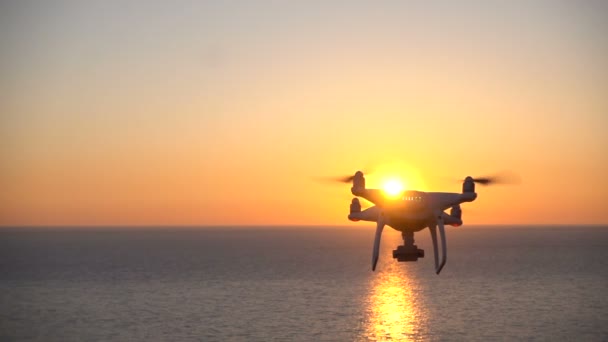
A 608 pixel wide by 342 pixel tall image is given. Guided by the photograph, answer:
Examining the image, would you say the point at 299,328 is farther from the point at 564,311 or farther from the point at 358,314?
the point at 564,311

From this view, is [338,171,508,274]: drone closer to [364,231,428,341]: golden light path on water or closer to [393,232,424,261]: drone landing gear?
[393,232,424,261]: drone landing gear

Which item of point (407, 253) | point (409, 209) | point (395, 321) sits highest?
point (409, 209)

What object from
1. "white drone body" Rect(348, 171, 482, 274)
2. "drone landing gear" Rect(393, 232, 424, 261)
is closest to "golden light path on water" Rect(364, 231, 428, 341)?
"drone landing gear" Rect(393, 232, 424, 261)

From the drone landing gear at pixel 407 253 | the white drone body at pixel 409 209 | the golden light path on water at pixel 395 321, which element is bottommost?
A: the golden light path on water at pixel 395 321

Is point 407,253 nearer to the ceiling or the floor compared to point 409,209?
Result: nearer to the floor

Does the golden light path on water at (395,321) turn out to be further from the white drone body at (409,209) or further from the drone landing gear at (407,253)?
the white drone body at (409,209)

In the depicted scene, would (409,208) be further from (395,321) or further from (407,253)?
(395,321)

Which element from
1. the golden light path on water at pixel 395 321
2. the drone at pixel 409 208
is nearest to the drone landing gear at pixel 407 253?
the drone at pixel 409 208

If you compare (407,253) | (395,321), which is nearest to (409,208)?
(407,253)
